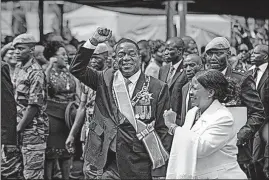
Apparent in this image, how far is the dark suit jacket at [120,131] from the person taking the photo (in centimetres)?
803

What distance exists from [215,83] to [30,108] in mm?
4248

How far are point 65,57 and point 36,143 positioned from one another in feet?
4.94

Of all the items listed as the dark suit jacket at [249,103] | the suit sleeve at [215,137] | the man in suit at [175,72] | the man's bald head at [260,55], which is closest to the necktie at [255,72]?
the man's bald head at [260,55]

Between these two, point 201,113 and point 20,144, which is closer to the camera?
point 201,113

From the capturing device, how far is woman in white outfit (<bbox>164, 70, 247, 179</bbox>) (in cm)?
630

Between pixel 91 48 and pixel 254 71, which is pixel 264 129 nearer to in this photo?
pixel 254 71

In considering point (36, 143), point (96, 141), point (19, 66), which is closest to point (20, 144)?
point (36, 143)

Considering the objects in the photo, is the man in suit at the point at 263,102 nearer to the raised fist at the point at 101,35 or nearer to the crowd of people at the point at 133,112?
the crowd of people at the point at 133,112

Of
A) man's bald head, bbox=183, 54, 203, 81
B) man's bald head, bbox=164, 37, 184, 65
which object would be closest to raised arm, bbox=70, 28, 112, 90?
man's bald head, bbox=183, 54, 203, 81

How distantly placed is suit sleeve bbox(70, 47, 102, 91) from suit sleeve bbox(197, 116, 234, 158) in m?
1.92

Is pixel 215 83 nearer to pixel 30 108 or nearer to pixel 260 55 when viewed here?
pixel 30 108

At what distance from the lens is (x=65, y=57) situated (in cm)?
1148

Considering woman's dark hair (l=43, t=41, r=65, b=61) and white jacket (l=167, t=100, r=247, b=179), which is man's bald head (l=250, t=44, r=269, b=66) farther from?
white jacket (l=167, t=100, r=247, b=179)

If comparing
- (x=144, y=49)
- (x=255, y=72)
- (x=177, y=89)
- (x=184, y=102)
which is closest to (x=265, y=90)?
(x=255, y=72)
